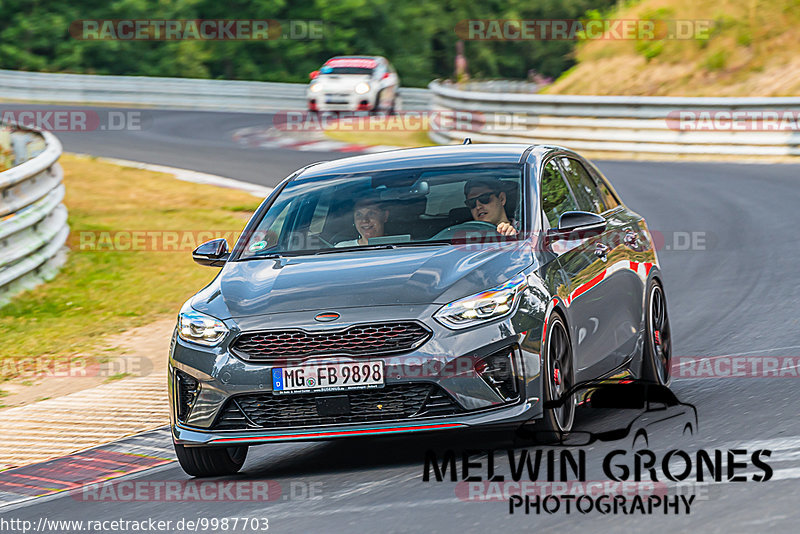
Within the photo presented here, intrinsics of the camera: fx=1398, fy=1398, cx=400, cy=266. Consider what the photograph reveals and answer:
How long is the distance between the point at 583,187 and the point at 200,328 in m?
2.71

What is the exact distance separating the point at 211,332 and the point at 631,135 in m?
19.3

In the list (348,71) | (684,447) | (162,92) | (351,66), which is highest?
(684,447)

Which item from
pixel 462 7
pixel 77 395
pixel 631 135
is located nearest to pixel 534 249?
pixel 77 395

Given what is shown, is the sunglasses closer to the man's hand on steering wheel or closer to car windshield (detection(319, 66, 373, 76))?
the man's hand on steering wheel

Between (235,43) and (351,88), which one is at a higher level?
(351,88)

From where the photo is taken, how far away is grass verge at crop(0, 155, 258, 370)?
12289 millimetres

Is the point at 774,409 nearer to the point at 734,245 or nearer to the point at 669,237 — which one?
the point at 734,245

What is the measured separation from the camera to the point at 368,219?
754 cm

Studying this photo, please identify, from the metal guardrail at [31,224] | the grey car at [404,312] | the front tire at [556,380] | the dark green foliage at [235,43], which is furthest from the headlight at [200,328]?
the dark green foliage at [235,43]

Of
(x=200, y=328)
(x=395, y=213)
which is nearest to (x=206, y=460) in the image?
(x=200, y=328)

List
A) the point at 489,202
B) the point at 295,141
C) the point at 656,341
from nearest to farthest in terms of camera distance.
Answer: the point at 489,202
the point at 656,341
the point at 295,141

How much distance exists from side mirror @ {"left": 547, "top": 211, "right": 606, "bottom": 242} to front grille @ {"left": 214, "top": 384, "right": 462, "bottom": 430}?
1276mm

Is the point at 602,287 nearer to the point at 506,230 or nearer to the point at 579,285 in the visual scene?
the point at 579,285

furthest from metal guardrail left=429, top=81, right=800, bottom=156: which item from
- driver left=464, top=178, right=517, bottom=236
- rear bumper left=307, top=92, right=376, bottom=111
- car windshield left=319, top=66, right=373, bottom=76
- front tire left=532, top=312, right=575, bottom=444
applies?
front tire left=532, top=312, right=575, bottom=444
